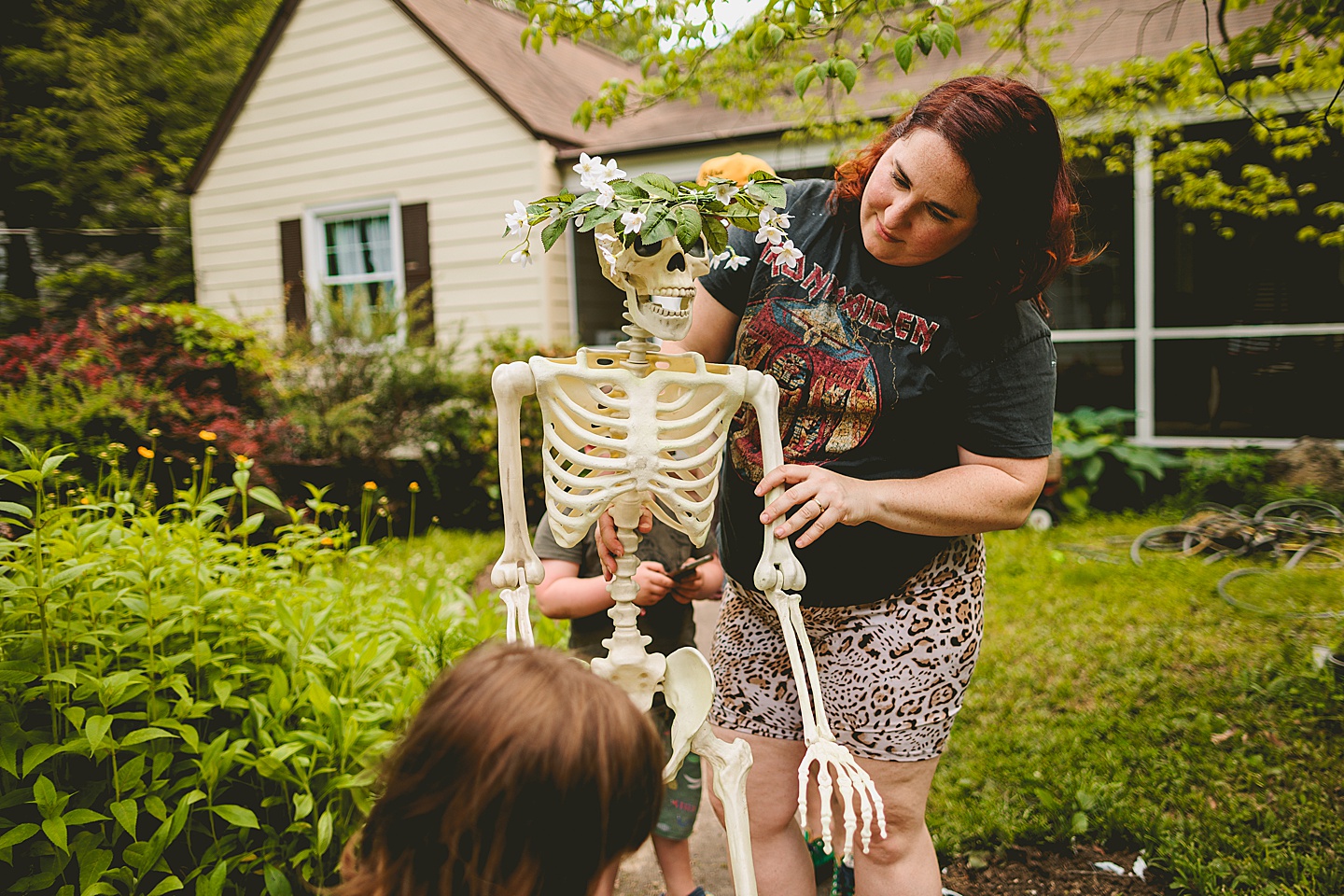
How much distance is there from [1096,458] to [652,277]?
19.7 ft

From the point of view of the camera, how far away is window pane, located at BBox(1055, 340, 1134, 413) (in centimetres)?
747

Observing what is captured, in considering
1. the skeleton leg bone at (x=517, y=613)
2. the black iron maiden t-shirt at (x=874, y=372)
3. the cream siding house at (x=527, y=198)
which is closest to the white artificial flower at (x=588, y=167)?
the black iron maiden t-shirt at (x=874, y=372)

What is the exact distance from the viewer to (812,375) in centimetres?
170

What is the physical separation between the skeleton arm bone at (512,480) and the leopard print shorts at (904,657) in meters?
0.56

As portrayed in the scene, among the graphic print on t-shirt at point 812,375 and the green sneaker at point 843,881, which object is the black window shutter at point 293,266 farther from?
the graphic print on t-shirt at point 812,375

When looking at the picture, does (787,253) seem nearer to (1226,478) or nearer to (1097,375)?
(1226,478)

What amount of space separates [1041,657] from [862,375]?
3.01 metres

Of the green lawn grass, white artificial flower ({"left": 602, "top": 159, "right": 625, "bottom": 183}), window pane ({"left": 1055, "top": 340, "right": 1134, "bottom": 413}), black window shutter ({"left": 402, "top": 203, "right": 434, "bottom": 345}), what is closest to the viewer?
white artificial flower ({"left": 602, "top": 159, "right": 625, "bottom": 183})

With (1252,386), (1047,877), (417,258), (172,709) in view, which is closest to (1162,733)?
(1047,877)

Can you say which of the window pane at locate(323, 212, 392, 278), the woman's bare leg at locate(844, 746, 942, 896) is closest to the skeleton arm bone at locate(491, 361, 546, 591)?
the woman's bare leg at locate(844, 746, 942, 896)

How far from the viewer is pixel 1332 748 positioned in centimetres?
307

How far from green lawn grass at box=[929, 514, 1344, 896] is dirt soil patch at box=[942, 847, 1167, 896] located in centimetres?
5

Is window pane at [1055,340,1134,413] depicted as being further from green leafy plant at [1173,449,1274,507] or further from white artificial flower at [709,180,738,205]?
white artificial flower at [709,180,738,205]

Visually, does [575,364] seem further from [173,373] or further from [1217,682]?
[173,373]
